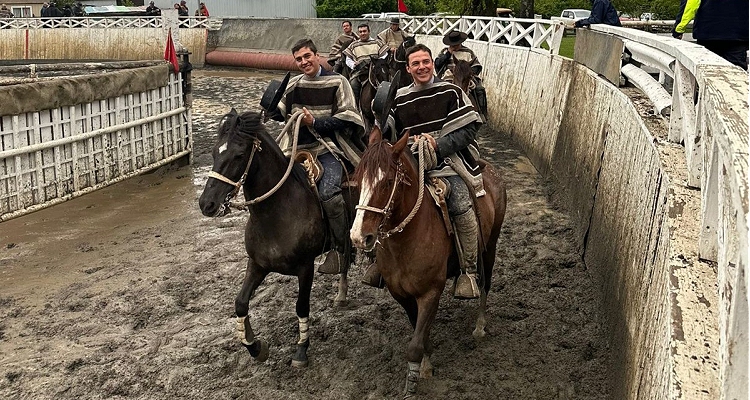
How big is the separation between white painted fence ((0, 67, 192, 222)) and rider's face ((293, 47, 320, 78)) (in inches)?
170

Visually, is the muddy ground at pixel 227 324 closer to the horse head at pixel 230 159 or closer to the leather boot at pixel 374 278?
the leather boot at pixel 374 278

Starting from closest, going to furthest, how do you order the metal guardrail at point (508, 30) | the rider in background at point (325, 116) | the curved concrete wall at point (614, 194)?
the curved concrete wall at point (614, 194) < the rider in background at point (325, 116) < the metal guardrail at point (508, 30)

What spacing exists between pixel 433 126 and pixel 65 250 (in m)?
5.17

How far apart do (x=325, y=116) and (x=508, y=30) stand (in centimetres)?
1199

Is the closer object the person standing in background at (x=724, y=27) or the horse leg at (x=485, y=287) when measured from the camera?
the horse leg at (x=485, y=287)

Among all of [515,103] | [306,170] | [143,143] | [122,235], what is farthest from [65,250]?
[515,103]

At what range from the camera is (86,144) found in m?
10.2

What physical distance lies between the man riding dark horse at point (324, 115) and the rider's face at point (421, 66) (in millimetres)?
954

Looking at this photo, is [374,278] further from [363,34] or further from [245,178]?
[363,34]

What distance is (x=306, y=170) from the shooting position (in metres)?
6.09

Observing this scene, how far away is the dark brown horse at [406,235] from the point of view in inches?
181

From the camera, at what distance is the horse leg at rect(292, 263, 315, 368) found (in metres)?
5.89

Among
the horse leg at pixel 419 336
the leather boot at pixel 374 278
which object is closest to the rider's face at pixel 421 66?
the leather boot at pixel 374 278

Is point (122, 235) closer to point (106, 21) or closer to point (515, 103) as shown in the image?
point (515, 103)
